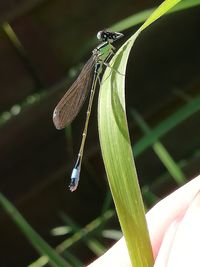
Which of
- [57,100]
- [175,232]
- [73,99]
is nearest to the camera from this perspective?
[175,232]

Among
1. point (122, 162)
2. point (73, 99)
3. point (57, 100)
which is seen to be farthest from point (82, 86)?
point (57, 100)

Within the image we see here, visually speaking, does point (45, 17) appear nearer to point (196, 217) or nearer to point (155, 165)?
point (155, 165)

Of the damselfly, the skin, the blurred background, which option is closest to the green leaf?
the skin

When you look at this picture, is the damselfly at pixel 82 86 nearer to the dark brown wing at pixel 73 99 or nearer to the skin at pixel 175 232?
the dark brown wing at pixel 73 99

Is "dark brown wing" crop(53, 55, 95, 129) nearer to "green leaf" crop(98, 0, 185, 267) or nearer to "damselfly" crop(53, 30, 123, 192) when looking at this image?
"damselfly" crop(53, 30, 123, 192)

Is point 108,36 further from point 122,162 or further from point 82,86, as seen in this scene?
point 122,162

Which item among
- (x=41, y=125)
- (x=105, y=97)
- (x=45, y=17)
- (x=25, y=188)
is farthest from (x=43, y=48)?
(x=105, y=97)

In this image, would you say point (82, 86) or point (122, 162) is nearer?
point (122, 162)
